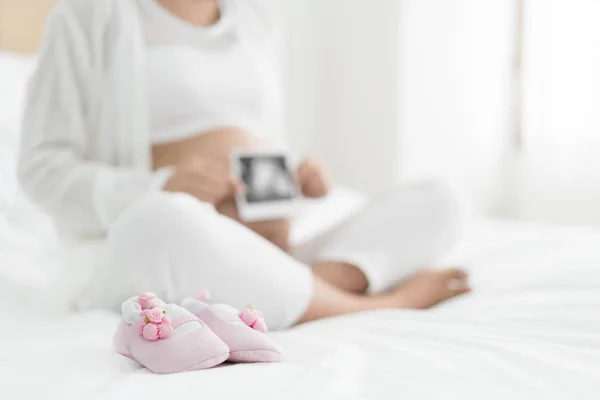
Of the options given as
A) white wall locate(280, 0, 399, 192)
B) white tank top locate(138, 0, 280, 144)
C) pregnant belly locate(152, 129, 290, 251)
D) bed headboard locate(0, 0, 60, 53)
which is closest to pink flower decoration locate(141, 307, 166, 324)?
pregnant belly locate(152, 129, 290, 251)

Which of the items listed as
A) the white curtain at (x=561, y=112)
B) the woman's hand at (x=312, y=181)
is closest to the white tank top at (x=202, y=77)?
the woman's hand at (x=312, y=181)

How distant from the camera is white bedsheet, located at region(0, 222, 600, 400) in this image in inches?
17.3

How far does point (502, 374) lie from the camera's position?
49cm

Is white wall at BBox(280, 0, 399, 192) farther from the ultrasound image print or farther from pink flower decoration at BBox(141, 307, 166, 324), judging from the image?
pink flower decoration at BBox(141, 307, 166, 324)

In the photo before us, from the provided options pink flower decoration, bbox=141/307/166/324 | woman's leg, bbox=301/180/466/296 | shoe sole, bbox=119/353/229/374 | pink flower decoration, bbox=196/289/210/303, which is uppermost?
pink flower decoration, bbox=141/307/166/324

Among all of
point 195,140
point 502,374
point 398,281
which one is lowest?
point 398,281

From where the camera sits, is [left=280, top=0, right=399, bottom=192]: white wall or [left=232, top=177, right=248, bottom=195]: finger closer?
[left=232, top=177, right=248, bottom=195]: finger

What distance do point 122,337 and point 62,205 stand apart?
40cm

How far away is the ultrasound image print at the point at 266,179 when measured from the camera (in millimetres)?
888

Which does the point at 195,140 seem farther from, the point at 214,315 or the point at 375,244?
the point at 214,315

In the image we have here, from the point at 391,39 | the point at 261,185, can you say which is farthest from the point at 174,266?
the point at 391,39

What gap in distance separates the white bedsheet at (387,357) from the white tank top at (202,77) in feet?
1.27

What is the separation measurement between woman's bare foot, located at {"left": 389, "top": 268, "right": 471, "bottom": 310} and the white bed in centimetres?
3

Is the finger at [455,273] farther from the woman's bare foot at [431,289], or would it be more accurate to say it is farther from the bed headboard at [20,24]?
the bed headboard at [20,24]
